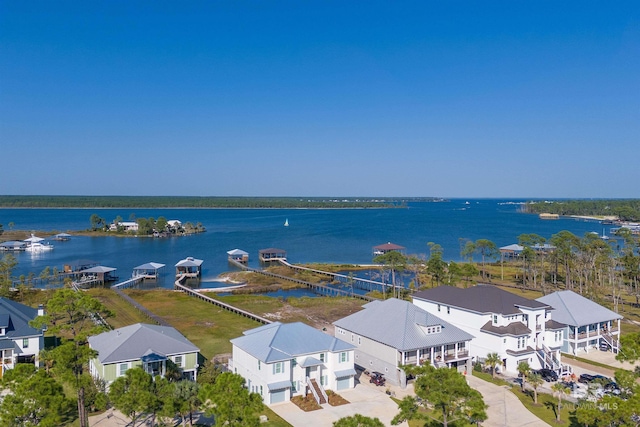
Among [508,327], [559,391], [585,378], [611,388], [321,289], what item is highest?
[508,327]

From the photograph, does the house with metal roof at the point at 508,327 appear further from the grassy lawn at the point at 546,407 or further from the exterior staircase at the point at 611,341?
the exterior staircase at the point at 611,341

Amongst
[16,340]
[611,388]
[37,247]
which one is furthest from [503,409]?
[37,247]

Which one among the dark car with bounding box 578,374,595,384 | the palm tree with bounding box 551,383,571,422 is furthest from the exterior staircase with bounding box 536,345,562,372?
the palm tree with bounding box 551,383,571,422

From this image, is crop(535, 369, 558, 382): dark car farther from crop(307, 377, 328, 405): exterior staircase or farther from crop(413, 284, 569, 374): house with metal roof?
crop(307, 377, 328, 405): exterior staircase

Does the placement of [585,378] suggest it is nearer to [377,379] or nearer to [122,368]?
[377,379]

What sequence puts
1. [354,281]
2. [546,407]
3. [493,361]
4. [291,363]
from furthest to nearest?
[354,281] → [493,361] → [291,363] → [546,407]

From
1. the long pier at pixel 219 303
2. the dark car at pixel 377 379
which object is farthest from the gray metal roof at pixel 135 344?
the long pier at pixel 219 303
